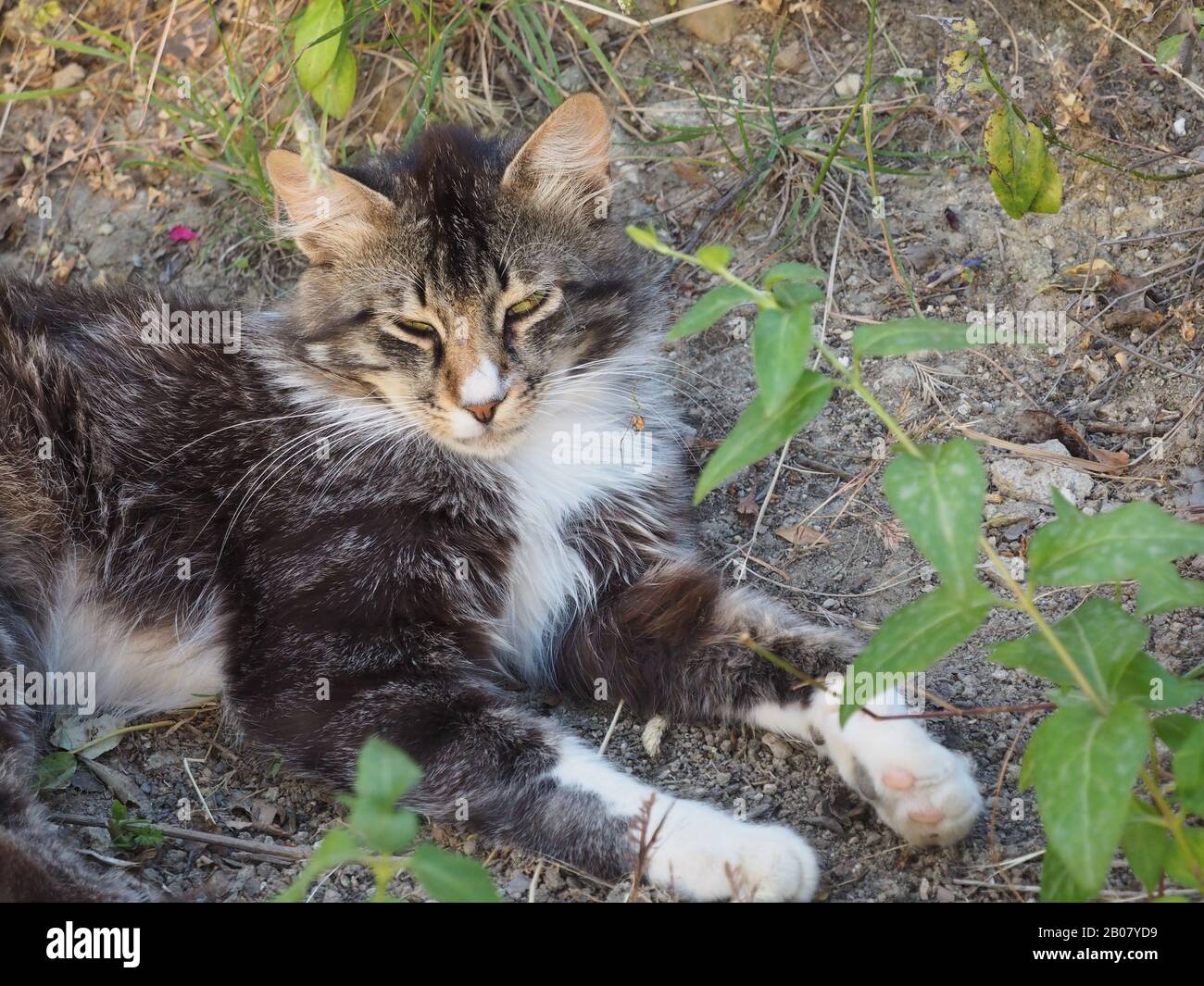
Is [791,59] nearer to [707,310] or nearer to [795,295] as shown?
[795,295]

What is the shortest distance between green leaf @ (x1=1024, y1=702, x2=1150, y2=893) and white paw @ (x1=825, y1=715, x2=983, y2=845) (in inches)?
29.7

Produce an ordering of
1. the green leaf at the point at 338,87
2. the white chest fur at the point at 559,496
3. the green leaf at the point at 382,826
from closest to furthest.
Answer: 1. the green leaf at the point at 382,826
2. the white chest fur at the point at 559,496
3. the green leaf at the point at 338,87

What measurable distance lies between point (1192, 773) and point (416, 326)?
2.44 m

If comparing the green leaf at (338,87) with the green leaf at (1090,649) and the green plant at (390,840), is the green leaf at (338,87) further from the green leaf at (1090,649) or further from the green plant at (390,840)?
the green leaf at (1090,649)

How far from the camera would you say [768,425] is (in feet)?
7.49

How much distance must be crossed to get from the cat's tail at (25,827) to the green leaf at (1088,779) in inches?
86.5

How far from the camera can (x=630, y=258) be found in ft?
13.2

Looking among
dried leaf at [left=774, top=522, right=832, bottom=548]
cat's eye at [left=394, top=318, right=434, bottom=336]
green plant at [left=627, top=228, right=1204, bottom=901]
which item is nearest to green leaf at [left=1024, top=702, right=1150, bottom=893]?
green plant at [left=627, top=228, right=1204, bottom=901]

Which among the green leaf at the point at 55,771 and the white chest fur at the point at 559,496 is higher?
the white chest fur at the point at 559,496

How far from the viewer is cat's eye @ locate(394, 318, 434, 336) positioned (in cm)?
359

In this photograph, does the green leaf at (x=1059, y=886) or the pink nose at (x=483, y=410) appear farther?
the pink nose at (x=483, y=410)

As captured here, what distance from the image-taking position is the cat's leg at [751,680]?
2.96 metres

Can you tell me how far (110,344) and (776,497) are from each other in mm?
2401

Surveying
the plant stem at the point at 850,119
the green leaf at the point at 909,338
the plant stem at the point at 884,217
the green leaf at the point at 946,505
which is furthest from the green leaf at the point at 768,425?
the plant stem at the point at 850,119
